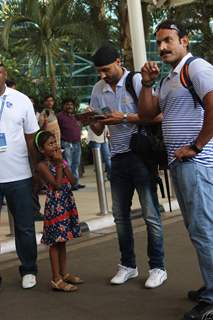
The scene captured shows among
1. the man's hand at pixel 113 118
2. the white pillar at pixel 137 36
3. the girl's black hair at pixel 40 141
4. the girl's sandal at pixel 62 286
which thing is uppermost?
the white pillar at pixel 137 36

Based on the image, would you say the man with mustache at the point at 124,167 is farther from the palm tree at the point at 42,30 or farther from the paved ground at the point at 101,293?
the palm tree at the point at 42,30

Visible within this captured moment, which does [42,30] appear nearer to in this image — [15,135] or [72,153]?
[72,153]

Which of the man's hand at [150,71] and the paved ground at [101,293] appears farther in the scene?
the paved ground at [101,293]

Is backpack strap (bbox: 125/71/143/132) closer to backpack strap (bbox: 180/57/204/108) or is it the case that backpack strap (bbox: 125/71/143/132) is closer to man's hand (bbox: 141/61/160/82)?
man's hand (bbox: 141/61/160/82)

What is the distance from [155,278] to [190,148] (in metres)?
1.60

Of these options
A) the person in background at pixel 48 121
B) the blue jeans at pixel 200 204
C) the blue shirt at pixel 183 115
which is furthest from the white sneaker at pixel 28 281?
the person in background at pixel 48 121

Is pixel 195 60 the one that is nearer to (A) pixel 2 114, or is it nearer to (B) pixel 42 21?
(A) pixel 2 114

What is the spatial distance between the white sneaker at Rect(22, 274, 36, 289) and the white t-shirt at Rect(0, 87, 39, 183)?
914 millimetres

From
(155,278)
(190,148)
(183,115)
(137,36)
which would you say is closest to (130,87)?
(183,115)

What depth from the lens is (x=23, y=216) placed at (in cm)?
540

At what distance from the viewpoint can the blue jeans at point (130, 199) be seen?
5.08 m

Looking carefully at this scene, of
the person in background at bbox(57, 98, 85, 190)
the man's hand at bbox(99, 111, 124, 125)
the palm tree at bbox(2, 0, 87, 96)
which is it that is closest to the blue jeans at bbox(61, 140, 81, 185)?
the person in background at bbox(57, 98, 85, 190)

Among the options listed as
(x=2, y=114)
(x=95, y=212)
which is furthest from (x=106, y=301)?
(x=95, y=212)

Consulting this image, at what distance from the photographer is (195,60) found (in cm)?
405
